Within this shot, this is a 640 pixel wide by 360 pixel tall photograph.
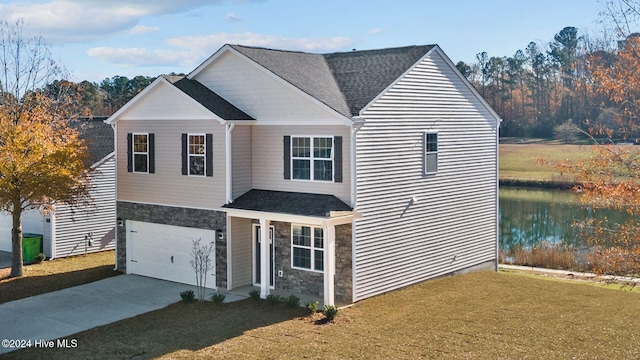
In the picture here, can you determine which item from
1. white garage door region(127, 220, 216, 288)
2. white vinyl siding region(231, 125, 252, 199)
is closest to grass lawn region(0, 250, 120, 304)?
white garage door region(127, 220, 216, 288)

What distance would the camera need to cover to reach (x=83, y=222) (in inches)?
969

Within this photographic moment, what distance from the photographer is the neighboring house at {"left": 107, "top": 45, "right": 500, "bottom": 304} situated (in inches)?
667

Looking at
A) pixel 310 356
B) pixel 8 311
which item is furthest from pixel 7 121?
pixel 310 356

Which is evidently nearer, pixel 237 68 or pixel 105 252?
pixel 237 68

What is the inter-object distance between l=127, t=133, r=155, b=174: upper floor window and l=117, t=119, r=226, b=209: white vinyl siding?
0.57ft

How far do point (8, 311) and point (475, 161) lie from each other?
561 inches

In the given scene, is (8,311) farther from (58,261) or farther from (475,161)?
(475,161)

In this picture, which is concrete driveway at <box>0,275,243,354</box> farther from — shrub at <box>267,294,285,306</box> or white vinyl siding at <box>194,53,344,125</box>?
white vinyl siding at <box>194,53,344,125</box>

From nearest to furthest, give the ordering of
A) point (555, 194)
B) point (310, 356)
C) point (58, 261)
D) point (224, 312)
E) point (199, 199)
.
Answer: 1. point (310, 356)
2. point (224, 312)
3. point (199, 199)
4. point (58, 261)
5. point (555, 194)

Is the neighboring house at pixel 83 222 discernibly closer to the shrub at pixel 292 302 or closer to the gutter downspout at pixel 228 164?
the gutter downspout at pixel 228 164

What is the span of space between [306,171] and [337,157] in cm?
116

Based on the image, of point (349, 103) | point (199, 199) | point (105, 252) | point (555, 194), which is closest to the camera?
point (349, 103)

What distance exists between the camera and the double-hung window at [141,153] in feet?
66.5

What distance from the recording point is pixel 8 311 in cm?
1683
